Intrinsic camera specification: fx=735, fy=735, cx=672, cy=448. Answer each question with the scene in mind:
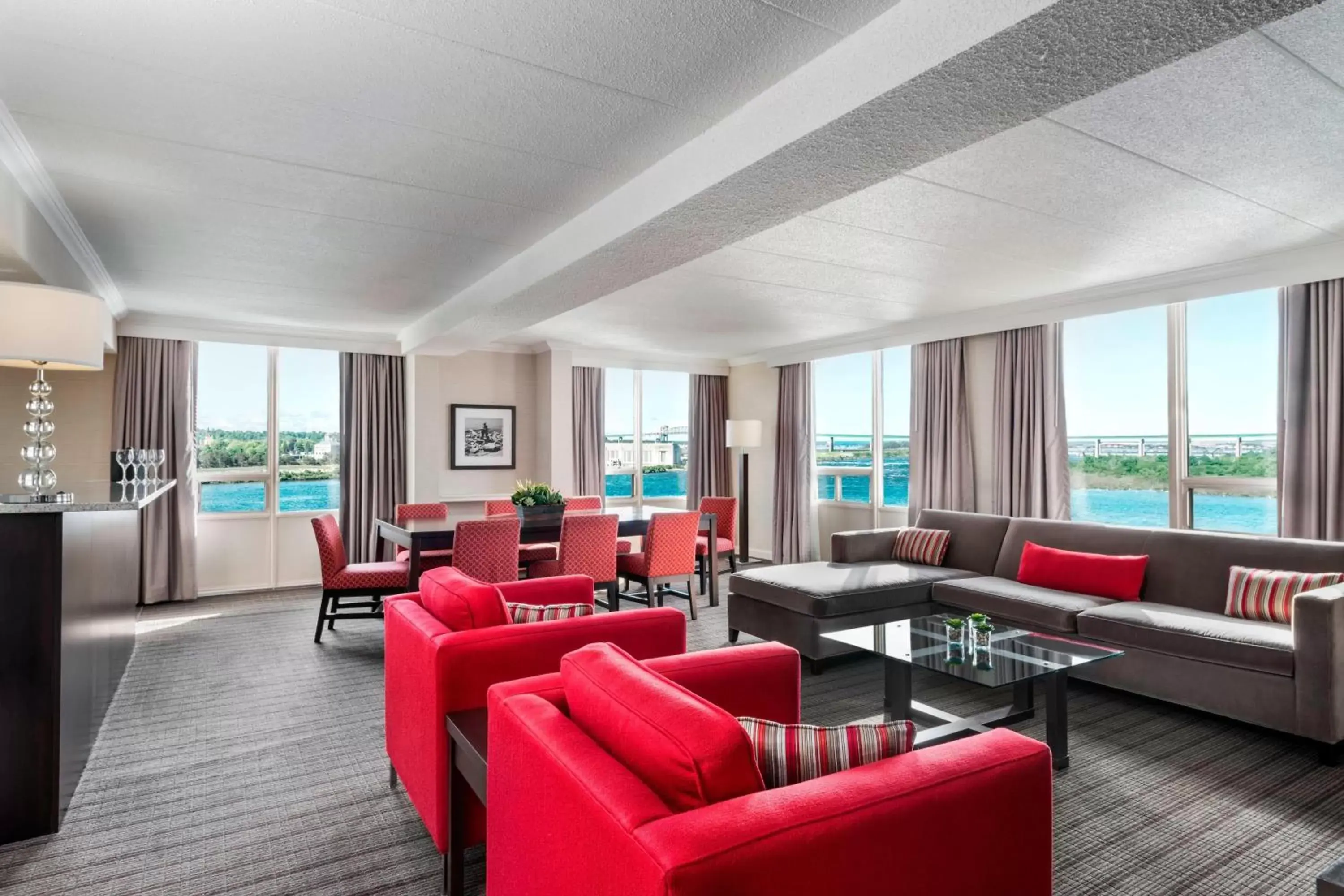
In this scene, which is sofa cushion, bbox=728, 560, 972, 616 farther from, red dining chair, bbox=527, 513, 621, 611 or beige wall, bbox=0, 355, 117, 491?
beige wall, bbox=0, 355, 117, 491

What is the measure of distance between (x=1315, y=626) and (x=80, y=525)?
4918 millimetres

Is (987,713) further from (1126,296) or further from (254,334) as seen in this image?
(254,334)

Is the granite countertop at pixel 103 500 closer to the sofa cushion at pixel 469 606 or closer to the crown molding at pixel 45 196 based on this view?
the crown molding at pixel 45 196

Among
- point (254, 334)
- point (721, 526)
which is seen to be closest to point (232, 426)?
point (254, 334)

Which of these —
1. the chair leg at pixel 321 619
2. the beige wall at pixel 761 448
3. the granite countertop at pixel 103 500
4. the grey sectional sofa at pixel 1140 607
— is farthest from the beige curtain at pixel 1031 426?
the granite countertop at pixel 103 500

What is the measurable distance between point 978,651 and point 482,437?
5.33 meters

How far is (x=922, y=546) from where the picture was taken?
17.3 feet

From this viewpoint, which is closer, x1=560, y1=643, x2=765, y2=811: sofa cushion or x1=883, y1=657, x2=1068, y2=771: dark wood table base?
x1=560, y1=643, x2=765, y2=811: sofa cushion

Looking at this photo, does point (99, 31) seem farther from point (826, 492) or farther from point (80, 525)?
point (826, 492)

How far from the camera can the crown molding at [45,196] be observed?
8.20 ft

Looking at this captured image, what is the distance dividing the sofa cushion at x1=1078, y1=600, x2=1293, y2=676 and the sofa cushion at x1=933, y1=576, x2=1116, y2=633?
0.09 meters

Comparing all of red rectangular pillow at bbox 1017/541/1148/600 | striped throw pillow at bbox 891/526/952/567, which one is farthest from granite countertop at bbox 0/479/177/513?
red rectangular pillow at bbox 1017/541/1148/600

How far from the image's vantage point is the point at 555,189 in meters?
3.08

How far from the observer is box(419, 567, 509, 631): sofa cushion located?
2326 mm
